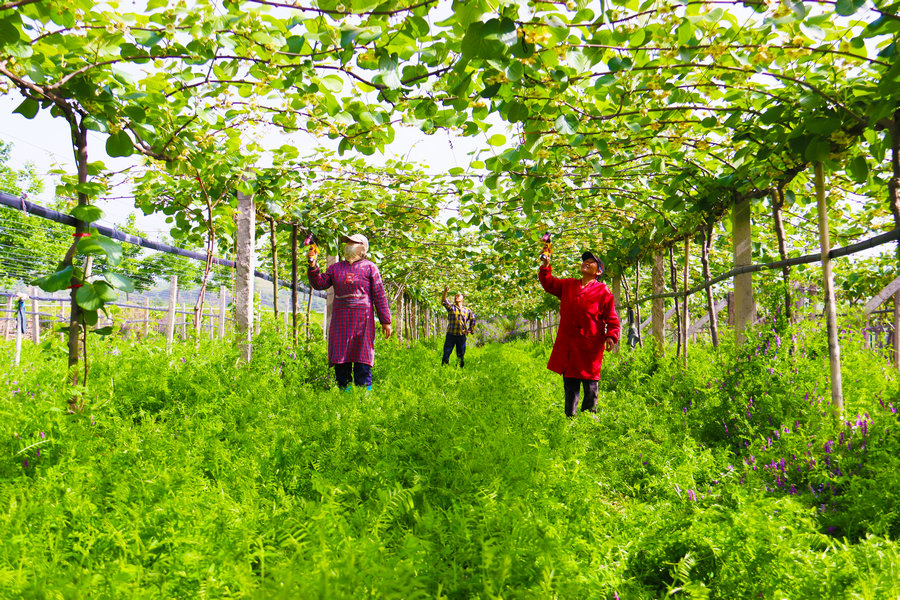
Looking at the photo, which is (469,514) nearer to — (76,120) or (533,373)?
(76,120)

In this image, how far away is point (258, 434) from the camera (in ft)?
10.7

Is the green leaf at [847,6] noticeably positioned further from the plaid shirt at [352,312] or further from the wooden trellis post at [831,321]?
the plaid shirt at [352,312]

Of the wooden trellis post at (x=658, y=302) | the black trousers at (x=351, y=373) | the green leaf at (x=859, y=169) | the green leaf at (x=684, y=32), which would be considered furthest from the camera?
the wooden trellis post at (x=658, y=302)

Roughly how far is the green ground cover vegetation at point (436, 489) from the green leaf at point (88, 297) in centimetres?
65

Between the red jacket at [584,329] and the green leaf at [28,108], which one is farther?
the red jacket at [584,329]

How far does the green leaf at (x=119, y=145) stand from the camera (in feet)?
11.1

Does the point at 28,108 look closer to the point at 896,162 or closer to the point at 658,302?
the point at 896,162

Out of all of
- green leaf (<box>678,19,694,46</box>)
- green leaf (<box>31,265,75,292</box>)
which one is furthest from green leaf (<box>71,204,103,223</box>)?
green leaf (<box>678,19,694,46</box>)

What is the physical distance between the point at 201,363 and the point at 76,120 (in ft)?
7.15

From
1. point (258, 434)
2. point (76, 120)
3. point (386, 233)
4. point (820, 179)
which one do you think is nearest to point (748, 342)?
point (820, 179)

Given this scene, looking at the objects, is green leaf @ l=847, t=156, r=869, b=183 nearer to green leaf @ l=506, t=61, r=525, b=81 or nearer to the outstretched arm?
the outstretched arm

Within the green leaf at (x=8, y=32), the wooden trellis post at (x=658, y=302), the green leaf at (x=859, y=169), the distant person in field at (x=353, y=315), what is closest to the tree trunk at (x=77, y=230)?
the green leaf at (x=8, y=32)

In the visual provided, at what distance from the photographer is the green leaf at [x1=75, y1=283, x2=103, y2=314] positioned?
3.10 meters

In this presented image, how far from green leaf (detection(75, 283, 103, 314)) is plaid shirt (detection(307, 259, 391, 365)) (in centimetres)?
246
